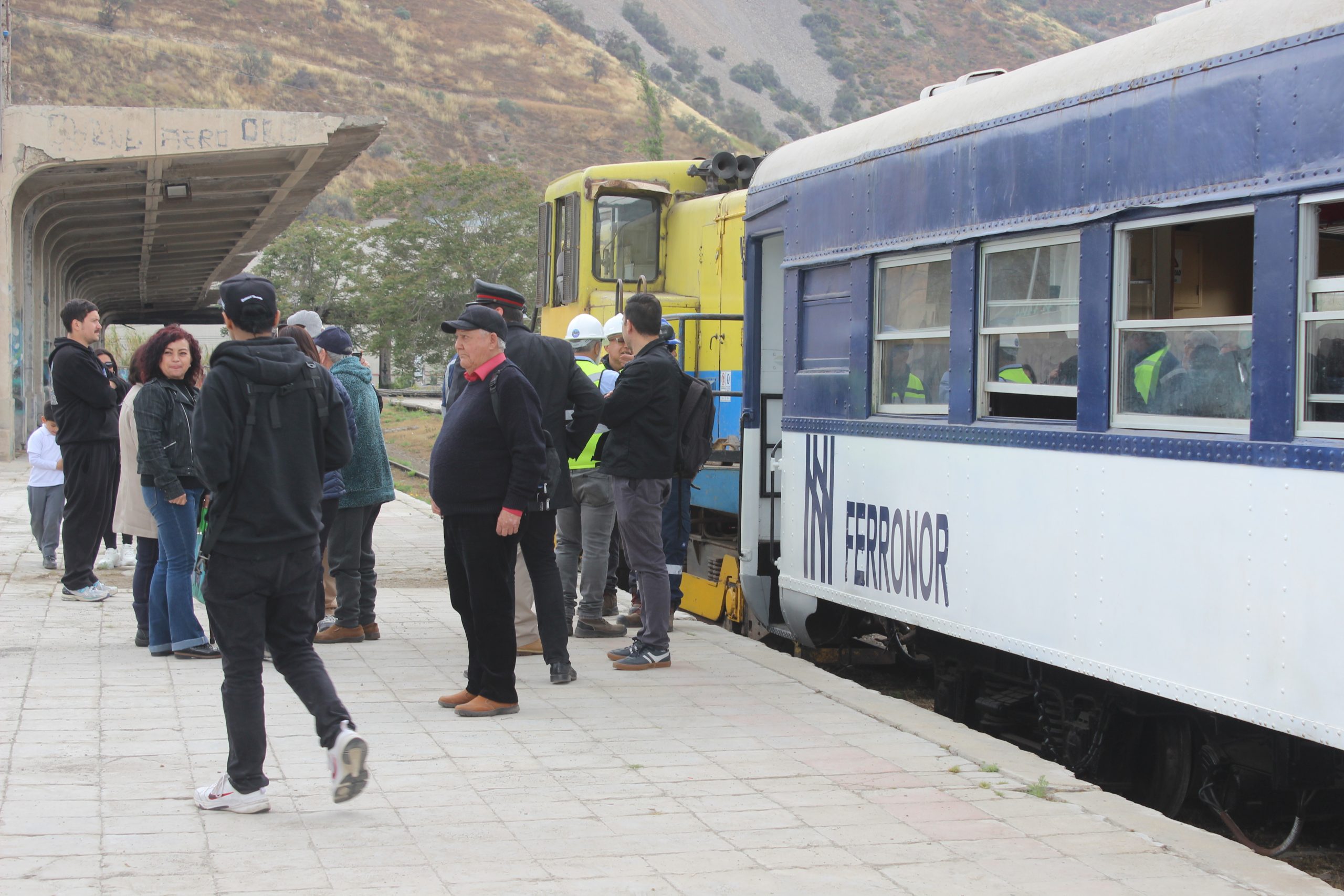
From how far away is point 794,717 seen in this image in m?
6.60

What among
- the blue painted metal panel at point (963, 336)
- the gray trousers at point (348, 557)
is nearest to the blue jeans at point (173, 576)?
the gray trousers at point (348, 557)

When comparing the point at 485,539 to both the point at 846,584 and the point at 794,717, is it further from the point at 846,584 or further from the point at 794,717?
the point at 846,584

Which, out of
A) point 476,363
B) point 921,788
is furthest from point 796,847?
point 476,363

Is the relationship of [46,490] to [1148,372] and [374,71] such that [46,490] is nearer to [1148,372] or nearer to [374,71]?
[1148,372]

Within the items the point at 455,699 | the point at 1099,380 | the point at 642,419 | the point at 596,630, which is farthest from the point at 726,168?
the point at 1099,380

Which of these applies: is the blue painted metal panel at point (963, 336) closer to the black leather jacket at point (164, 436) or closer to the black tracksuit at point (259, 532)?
the black tracksuit at point (259, 532)

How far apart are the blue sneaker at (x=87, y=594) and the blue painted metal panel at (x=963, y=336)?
21.1 feet

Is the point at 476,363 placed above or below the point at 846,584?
above

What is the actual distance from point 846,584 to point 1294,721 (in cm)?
318

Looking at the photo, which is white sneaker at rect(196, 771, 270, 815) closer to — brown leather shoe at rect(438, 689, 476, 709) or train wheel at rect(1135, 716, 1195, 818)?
brown leather shoe at rect(438, 689, 476, 709)

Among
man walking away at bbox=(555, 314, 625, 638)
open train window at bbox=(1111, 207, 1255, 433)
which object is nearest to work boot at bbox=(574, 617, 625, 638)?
man walking away at bbox=(555, 314, 625, 638)

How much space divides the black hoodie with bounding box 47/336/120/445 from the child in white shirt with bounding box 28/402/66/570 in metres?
1.41

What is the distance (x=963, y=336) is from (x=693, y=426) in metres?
1.92

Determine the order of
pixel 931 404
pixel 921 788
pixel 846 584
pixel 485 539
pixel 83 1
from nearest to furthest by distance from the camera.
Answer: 1. pixel 921 788
2. pixel 485 539
3. pixel 931 404
4. pixel 846 584
5. pixel 83 1
